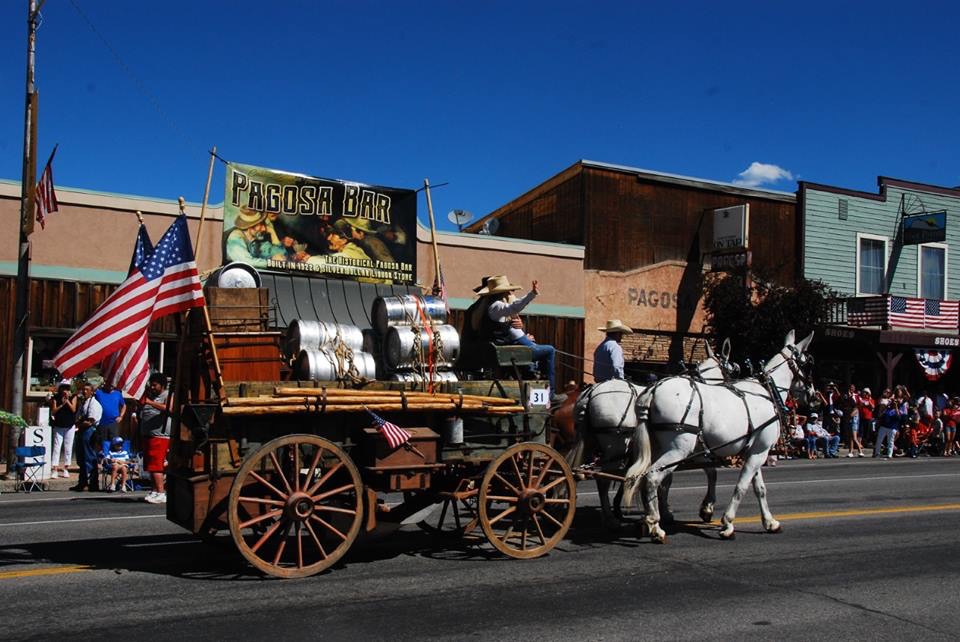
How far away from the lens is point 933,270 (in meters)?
31.5

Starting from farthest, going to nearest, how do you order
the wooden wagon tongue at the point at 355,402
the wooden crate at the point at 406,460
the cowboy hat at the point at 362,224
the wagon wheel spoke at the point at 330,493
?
the cowboy hat at the point at 362,224 → the wooden crate at the point at 406,460 → the wagon wheel spoke at the point at 330,493 → the wooden wagon tongue at the point at 355,402

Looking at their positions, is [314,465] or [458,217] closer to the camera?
[314,465]

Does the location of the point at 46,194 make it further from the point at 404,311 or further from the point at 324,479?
the point at 324,479

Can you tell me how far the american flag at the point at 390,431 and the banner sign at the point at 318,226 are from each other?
1321 centimetres

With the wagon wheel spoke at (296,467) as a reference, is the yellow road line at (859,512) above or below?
below

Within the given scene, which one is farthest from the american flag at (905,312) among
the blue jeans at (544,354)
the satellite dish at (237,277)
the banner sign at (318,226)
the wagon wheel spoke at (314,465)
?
the wagon wheel spoke at (314,465)

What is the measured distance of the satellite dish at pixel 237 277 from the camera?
8.12m

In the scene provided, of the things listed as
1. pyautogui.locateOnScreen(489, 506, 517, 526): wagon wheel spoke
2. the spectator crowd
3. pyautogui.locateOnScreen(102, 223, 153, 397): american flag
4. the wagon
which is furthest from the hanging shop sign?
pyautogui.locateOnScreen(102, 223, 153, 397): american flag

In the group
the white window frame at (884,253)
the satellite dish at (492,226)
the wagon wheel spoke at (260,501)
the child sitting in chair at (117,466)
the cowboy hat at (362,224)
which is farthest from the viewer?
the white window frame at (884,253)

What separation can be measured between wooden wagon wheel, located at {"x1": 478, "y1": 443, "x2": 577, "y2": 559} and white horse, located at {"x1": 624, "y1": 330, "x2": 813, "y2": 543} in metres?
0.88

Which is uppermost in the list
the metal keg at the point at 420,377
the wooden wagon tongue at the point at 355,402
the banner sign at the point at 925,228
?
the banner sign at the point at 925,228

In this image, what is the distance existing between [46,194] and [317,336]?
10.7 metres

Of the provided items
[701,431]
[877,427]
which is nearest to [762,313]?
[877,427]

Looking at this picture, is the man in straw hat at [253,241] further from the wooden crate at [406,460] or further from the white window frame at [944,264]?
the white window frame at [944,264]
